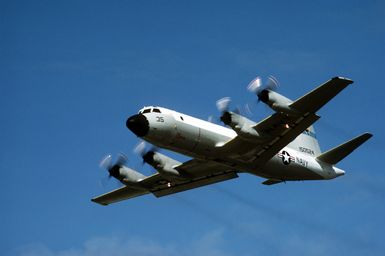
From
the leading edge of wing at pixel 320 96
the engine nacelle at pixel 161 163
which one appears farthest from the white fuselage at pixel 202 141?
the leading edge of wing at pixel 320 96

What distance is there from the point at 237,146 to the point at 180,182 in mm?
6786

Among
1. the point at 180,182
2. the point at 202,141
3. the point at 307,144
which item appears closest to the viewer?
the point at 202,141

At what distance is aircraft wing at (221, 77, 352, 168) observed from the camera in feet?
130

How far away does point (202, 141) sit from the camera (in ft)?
138

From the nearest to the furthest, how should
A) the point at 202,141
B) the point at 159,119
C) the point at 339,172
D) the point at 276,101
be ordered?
the point at 276,101 → the point at 159,119 → the point at 202,141 → the point at 339,172

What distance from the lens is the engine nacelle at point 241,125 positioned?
136ft

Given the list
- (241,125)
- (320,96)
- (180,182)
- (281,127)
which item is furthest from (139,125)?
(320,96)

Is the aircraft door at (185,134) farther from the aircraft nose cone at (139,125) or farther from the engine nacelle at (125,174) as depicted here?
the engine nacelle at (125,174)

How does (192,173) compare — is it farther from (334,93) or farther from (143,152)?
(334,93)

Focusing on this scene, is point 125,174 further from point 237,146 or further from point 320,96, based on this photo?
point 320,96

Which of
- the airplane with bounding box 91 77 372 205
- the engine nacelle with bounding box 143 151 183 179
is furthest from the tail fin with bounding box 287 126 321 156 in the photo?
the engine nacelle with bounding box 143 151 183 179

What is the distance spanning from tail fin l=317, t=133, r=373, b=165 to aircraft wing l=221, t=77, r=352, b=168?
3551 mm

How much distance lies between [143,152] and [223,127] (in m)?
5.27

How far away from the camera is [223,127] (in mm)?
43719
